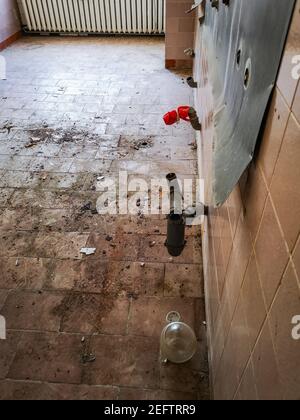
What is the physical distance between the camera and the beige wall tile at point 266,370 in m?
0.65

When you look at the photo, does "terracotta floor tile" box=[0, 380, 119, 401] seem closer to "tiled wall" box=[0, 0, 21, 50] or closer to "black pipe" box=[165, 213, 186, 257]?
"black pipe" box=[165, 213, 186, 257]

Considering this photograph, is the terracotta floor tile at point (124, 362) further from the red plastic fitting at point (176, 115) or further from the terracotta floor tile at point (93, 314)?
the red plastic fitting at point (176, 115)

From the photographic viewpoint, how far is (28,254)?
6.72 ft

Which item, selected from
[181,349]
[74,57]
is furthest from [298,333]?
[74,57]

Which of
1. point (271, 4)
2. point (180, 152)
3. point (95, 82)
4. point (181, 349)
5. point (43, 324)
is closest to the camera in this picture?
point (271, 4)

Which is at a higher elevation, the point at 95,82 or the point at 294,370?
the point at 294,370

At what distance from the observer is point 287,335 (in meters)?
0.59

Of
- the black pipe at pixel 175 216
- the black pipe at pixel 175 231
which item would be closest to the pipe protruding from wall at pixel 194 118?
the black pipe at pixel 175 216

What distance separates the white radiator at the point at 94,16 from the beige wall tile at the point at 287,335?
6.30 m

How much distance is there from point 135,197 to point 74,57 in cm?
393

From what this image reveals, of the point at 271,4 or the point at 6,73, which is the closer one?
the point at 271,4

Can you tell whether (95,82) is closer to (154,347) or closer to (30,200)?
(30,200)

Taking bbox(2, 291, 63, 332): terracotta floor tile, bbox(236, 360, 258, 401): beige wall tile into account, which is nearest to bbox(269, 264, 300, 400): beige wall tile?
bbox(236, 360, 258, 401): beige wall tile

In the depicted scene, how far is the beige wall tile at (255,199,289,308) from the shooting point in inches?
24.8
